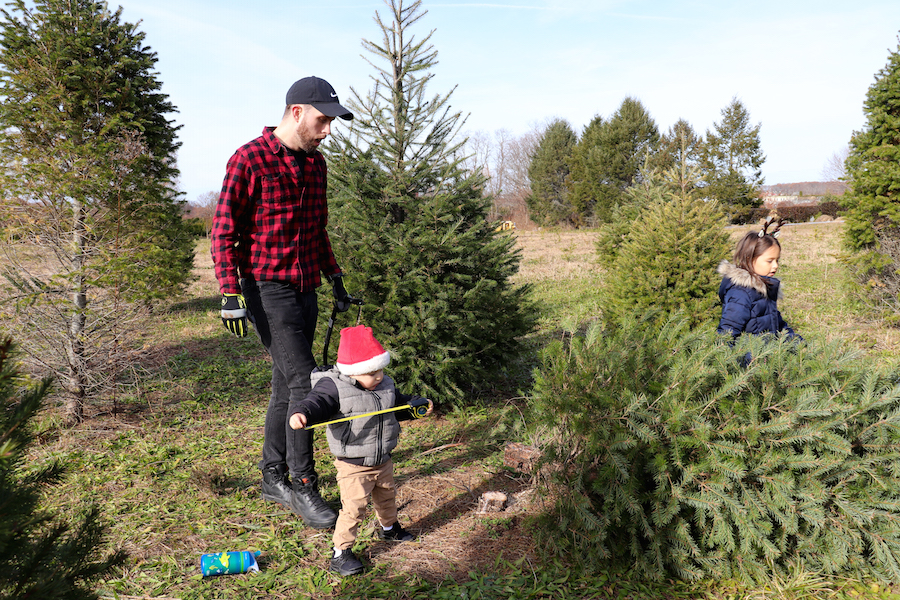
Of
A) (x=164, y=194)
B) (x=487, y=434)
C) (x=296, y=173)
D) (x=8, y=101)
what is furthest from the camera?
(x=164, y=194)

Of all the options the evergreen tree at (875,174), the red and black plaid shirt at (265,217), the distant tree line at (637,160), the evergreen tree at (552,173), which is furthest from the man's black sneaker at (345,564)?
the evergreen tree at (552,173)

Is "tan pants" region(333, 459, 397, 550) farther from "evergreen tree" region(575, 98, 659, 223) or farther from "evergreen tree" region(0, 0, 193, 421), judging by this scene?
"evergreen tree" region(575, 98, 659, 223)

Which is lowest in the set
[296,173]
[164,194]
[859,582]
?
[859,582]

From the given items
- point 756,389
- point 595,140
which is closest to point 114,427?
point 756,389

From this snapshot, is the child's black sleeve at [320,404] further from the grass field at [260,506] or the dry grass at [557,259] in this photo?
the dry grass at [557,259]

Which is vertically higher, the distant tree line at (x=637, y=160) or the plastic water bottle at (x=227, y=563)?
the distant tree line at (x=637, y=160)

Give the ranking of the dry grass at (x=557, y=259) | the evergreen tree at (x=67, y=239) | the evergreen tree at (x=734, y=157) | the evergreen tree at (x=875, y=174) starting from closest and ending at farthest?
the evergreen tree at (x=67, y=239)
the evergreen tree at (x=875, y=174)
the dry grass at (x=557, y=259)
the evergreen tree at (x=734, y=157)

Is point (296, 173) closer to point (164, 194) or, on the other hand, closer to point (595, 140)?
point (164, 194)

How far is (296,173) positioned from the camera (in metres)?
3.13

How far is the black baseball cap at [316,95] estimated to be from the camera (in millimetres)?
2941

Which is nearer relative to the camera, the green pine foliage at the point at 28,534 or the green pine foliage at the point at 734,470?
the green pine foliage at the point at 28,534

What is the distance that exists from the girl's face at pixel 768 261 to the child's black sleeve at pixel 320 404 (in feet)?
9.35

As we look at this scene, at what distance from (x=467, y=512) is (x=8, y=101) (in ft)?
20.9

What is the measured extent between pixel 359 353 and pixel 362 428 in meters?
0.38
